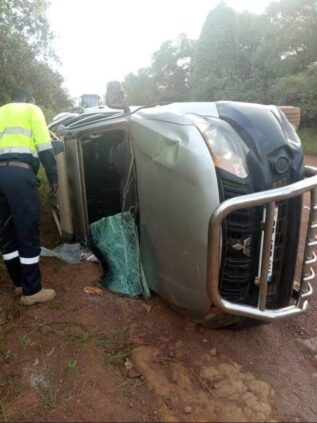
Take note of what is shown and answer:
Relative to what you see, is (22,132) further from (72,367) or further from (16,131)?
(72,367)

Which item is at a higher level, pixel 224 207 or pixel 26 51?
pixel 26 51

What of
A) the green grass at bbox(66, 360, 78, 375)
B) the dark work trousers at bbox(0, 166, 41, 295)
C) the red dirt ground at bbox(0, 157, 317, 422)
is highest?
the dark work trousers at bbox(0, 166, 41, 295)

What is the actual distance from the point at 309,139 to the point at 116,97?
12.0 m

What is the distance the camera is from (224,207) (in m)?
1.95

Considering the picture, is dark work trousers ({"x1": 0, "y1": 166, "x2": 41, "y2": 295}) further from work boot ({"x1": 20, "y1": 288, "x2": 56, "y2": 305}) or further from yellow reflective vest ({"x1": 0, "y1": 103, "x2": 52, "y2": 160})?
yellow reflective vest ({"x1": 0, "y1": 103, "x2": 52, "y2": 160})

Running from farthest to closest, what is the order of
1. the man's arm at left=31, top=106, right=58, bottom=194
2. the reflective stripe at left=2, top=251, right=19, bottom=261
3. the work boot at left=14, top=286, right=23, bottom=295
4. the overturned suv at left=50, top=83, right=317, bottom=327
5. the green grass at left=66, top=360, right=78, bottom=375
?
the work boot at left=14, top=286, right=23, bottom=295 → the reflective stripe at left=2, top=251, right=19, bottom=261 → the man's arm at left=31, top=106, right=58, bottom=194 → the green grass at left=66, top=360, right=78, bottom=375 → the overturned suv at left=50, top=83, right=317, bottom=327

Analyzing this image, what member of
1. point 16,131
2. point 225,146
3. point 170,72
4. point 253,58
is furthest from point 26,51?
point 170,72

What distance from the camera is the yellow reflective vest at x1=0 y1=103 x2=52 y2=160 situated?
9.66 feet

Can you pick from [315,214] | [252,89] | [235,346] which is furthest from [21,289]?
[252,89]

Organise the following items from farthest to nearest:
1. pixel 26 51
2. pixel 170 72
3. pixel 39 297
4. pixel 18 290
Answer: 1. pixel 170 72
2. pixel 26 51
3. pixel 18 290
4. pixel 39 297

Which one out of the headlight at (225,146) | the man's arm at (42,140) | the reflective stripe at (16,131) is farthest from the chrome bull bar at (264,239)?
the reflective stripe at (16,131)

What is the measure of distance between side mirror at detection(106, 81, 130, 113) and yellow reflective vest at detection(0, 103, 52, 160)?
55 centimetres

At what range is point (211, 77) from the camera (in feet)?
82.7

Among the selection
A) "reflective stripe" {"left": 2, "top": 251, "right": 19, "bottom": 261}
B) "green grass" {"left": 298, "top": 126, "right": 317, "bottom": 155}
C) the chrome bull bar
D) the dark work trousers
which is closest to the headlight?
the chrome bull bar
